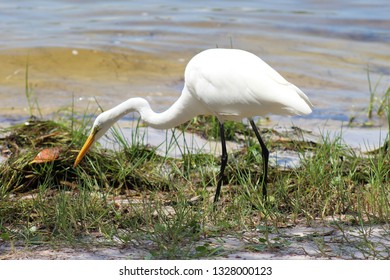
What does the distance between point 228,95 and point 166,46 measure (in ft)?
18.9

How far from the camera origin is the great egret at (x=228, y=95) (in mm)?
4660

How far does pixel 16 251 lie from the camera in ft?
12.4

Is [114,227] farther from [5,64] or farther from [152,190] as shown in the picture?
[5,64]

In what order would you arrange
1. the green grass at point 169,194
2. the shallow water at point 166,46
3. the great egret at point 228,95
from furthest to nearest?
1. the shallow water at point 166,46
2. the great egret at point 228,95
3. the green grass at point 169,194

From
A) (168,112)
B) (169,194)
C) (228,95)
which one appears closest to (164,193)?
(169,194)

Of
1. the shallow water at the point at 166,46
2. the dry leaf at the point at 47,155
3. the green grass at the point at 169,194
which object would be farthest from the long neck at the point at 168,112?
the shallow water at the point at 166,46

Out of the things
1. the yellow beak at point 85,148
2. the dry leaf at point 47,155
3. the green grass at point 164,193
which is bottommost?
the green grass at point 164,193

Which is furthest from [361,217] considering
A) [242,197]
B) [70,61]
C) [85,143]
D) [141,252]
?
[70,61]

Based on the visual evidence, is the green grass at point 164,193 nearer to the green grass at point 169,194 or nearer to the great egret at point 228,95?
the green grass at point 169,194

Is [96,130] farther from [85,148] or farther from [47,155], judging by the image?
[47,155]

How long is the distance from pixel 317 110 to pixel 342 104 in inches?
17.6

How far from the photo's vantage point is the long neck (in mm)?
5137

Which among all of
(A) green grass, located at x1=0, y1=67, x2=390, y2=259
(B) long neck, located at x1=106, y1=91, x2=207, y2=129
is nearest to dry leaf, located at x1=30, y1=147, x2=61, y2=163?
(A) green grass, located at x1=0, y1=67, x2=390, y2=259

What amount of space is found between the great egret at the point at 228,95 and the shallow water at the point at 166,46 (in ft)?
7.81
